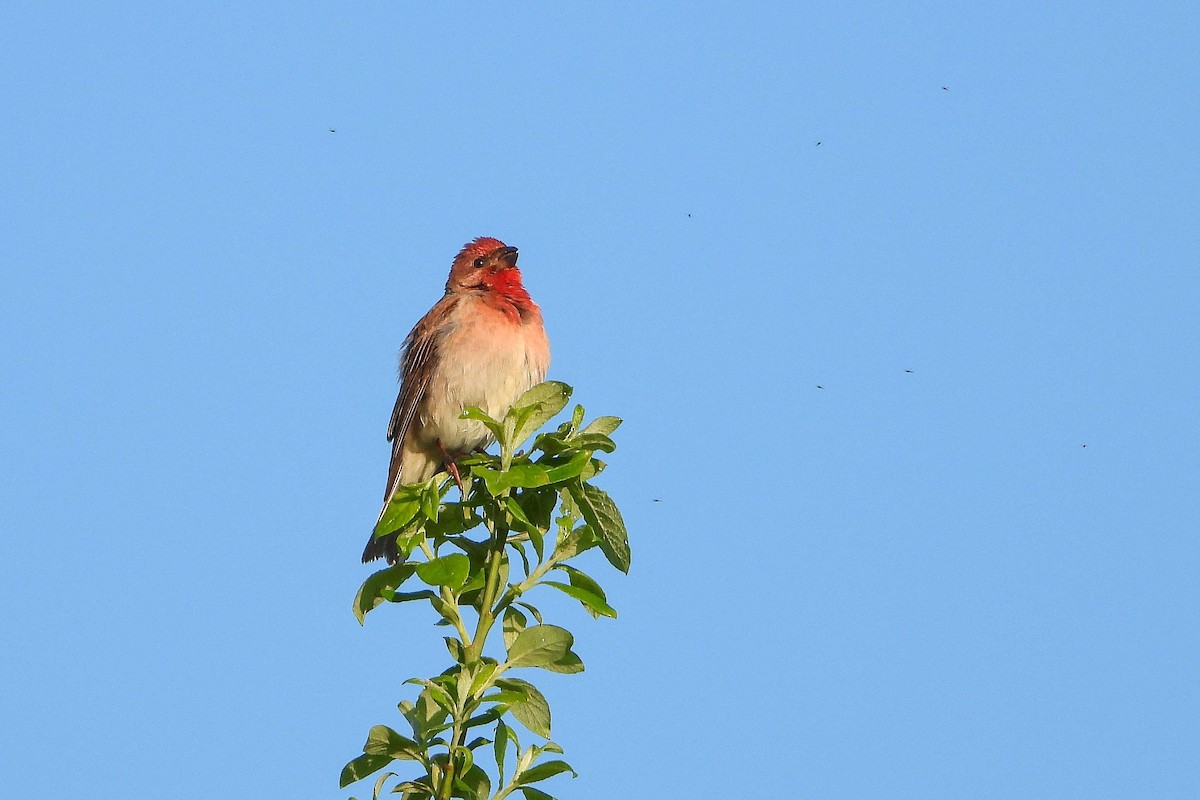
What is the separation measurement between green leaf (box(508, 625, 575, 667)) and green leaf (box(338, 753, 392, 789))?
387mm

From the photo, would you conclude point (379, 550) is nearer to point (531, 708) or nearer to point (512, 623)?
point (512, 623)

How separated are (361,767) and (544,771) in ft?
1.53

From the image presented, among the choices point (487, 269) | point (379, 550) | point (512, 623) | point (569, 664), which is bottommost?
point (569, 664)

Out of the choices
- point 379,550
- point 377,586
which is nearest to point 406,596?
point 377,586

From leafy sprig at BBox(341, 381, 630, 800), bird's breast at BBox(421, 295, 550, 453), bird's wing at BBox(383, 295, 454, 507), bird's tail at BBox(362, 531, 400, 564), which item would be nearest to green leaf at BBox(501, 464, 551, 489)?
leafy sprig at BBox(341, 381, 630, 800)

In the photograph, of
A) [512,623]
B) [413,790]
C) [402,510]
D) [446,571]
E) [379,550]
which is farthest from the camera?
[379,550]

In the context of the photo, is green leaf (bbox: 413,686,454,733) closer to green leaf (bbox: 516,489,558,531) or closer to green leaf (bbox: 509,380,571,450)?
green leaf (bbox: 516,489,558,531)

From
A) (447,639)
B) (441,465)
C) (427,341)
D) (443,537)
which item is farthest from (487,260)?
(447,639)

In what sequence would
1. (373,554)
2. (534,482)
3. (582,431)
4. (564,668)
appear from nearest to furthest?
(564,668)
(534,482)
(582,431)
(373,554)

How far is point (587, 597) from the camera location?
355 centimetres

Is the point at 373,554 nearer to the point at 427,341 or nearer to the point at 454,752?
the point at 427,341

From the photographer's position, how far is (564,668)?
3328mm

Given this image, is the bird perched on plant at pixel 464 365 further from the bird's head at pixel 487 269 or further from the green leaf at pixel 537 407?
the green leaf at pixel 537 407

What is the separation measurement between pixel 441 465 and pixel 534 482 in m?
3.94
